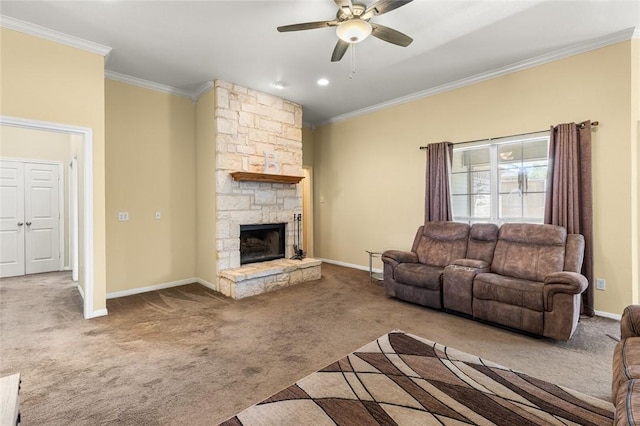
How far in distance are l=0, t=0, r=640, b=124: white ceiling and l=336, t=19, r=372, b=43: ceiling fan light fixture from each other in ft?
1.14

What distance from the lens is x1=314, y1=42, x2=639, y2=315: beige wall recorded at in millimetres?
3336

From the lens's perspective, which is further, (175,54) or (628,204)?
(175,54)

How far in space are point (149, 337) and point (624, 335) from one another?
3.80m

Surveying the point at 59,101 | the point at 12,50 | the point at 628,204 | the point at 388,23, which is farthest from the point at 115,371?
the point at 628,204

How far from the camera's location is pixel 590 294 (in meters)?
3.45

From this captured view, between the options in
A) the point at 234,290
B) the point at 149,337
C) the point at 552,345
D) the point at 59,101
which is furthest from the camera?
the point at 234,290

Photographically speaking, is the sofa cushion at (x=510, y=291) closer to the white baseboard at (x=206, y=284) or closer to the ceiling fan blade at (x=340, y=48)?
the ceiling fan blade at (x=340, y=48)

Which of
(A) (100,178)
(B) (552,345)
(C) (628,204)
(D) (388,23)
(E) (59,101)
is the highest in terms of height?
(D) (388,23)

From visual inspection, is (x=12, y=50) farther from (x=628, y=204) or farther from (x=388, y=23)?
(x=628, y=204)

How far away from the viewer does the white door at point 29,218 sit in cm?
542

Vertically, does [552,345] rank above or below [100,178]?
below

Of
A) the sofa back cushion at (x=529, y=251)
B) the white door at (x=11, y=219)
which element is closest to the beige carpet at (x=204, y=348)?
the sofa back cushion at (x=529, y=251)

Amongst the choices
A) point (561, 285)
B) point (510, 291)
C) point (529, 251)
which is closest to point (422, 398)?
point (510, 291)

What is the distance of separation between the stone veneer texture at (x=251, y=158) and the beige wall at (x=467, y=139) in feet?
4.07
